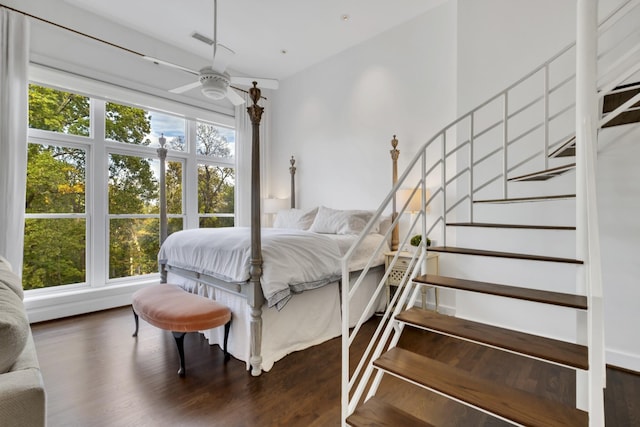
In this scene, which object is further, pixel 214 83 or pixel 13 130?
pixel 13 130

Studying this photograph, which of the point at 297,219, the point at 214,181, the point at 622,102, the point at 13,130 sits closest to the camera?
the point at 622,102

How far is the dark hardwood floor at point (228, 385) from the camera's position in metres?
1.68

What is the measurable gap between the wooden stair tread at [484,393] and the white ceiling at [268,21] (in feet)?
11.7

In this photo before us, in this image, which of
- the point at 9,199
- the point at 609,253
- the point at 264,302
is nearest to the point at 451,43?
the point at 609,253

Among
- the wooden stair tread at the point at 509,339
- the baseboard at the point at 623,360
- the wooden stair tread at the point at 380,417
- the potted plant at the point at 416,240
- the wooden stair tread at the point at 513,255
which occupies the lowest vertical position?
the baseboard at the point at 623,360

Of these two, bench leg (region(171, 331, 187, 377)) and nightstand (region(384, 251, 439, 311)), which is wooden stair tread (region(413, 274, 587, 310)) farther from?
bench leg (region(171, 331, 187, 377))

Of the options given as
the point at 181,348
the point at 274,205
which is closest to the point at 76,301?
the point at 181,348

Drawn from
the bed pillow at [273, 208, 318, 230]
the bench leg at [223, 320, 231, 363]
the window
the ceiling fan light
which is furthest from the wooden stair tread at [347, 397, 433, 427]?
the window

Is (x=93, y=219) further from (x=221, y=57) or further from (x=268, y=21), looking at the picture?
(x=268, y=21)

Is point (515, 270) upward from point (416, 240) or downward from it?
downward

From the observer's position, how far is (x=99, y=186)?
3.63 meters

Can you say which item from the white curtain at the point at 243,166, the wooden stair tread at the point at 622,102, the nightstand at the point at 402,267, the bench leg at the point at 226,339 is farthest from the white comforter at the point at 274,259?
the wooden stair tread at the point at 622,102

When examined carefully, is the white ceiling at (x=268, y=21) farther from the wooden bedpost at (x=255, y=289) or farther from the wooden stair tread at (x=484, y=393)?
the wooden stair tread at (x=484, y=393)

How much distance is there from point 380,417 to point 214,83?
2.61 meters
